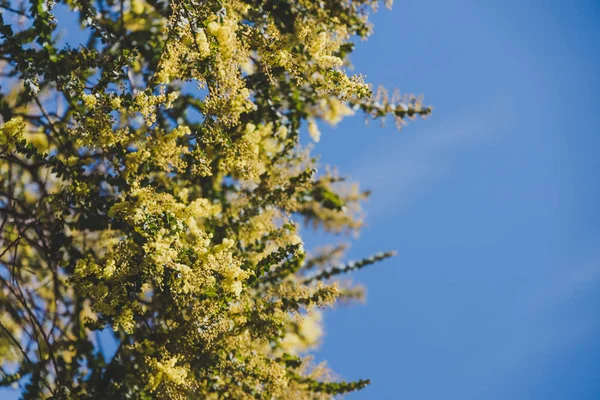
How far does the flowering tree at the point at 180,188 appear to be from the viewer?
252 cm

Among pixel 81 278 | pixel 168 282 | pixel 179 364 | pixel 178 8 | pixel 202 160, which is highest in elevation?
pixel 178 8

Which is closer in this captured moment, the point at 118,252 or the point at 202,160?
the point at 118,252

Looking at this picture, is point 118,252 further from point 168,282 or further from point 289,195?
point 289,195

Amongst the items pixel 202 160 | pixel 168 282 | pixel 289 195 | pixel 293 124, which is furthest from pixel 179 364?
pixel 293 124

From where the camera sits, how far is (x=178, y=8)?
2.68 m

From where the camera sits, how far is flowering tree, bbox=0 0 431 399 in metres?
2.52

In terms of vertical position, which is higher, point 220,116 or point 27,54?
point 27,54

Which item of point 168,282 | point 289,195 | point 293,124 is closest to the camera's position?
point 168,282

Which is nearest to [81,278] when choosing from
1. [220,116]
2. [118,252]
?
[118,252]

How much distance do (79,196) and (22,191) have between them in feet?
5.46

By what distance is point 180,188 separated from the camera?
3334 millimetres

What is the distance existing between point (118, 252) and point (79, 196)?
70 cm

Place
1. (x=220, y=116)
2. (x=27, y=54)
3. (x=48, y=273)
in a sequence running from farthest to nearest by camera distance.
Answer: (x=48, y=273)
(x=27, y=54)
(x=220, y=116)

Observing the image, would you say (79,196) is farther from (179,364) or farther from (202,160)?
(179,364)
